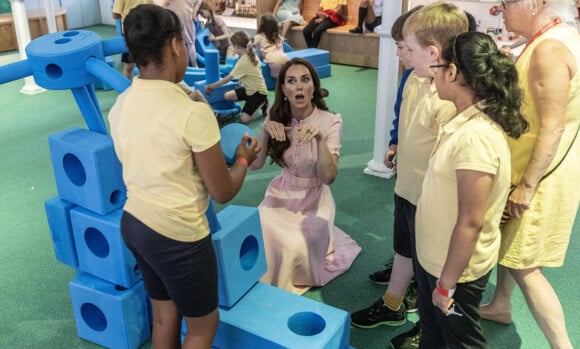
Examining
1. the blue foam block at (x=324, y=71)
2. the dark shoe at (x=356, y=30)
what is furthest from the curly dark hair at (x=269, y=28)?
the dark shoe at (x=356, y=30)

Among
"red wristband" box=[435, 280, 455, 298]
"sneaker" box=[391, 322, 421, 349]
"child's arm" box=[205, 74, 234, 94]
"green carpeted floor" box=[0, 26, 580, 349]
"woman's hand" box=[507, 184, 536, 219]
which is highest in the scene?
"woman's hand" box=[507, 184, 536, 219]

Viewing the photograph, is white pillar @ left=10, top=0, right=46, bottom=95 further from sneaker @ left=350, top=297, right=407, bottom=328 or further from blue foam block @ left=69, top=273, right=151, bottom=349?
sneaker @ left=350, top=297, right=407, bottom=328

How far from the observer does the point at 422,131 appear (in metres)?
2.28

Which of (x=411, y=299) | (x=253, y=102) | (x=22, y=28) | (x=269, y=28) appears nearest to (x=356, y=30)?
(x=269, y=28)

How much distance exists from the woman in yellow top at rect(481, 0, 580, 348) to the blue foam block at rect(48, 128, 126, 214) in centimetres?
154

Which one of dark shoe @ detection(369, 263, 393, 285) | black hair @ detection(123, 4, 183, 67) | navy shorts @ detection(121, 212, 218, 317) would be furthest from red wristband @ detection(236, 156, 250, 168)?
dark shoe @ detection(369, 263, 393, 285)

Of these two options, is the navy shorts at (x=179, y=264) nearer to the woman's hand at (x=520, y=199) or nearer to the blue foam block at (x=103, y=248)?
the blue foam block at (x=103, y=248)

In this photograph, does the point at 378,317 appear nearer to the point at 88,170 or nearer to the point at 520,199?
the point at 520,199

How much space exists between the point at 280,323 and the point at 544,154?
115cm

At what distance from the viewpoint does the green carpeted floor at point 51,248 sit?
8.70 feet

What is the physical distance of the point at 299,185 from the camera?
9.91 ft

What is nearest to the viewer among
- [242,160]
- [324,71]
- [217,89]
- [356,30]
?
[242,160]

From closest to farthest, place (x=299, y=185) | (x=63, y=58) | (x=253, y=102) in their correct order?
1. (x=63, y=58)
2. (x=299, y=185)
3. (x=253, y=102)

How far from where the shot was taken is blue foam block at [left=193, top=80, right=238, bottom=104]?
5723 mm
